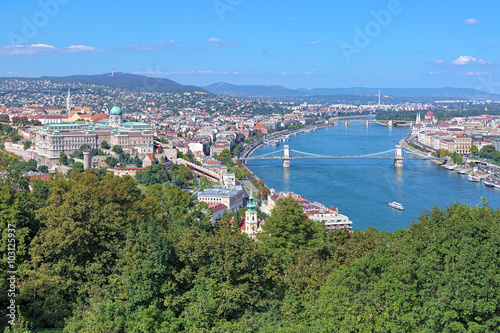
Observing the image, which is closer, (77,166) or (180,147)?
(77,166)

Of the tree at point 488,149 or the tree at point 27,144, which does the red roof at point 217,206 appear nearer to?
the tree at point 27,144

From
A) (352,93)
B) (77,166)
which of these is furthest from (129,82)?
(352,93)

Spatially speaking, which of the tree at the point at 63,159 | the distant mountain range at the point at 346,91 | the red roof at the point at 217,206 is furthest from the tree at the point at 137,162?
the distant mountain range at the point at 346,91

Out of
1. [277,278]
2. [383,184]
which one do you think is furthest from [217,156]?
[277,278]

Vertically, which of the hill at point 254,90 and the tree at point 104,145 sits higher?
the hill at point 254,90

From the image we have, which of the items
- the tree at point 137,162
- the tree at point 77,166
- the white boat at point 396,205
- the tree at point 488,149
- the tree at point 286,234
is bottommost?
the white boat at point 396,205

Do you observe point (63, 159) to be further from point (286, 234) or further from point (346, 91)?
point (346, 91)

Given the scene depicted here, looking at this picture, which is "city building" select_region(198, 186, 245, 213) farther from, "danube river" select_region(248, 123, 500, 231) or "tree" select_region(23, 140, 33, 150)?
"tree" select_region(23, 140, 33, 150)
